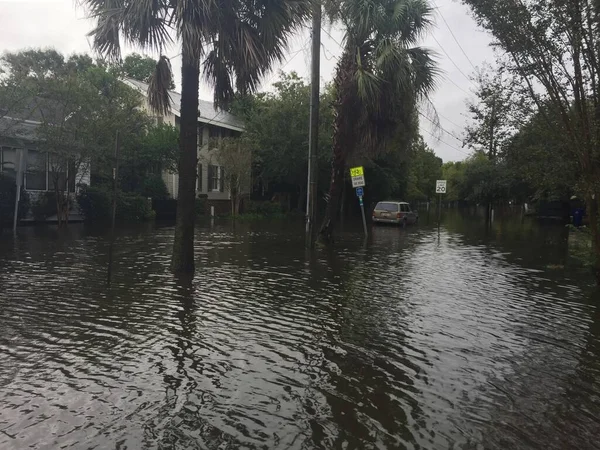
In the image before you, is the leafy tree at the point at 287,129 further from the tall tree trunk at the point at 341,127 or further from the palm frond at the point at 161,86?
the palm frond at the point at 161,86

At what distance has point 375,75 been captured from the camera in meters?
17.3

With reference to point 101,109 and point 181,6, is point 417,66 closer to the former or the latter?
point 181,6

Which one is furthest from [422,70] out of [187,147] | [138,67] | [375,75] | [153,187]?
[138,67]

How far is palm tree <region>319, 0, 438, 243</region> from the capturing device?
17.0 m

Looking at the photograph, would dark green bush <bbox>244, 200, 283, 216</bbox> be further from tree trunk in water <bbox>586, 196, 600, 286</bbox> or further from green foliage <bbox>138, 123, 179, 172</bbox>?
tree trunk in water <bbox>586, 196, 600, 286</bbox>

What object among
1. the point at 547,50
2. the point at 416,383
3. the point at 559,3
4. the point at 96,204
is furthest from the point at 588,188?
the point at 96,204

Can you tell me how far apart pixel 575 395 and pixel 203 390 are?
3398 millimetres

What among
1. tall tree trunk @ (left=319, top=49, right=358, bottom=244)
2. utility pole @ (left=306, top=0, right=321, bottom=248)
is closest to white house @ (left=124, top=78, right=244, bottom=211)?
tall tree trunk @ (left=319, top=49, right=358, bottom=244)

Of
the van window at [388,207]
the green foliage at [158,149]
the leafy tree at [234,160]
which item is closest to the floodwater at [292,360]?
the green foliage at [158,149]

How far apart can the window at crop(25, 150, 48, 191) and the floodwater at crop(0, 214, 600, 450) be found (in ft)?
36.0

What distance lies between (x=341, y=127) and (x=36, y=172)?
12.9 meters

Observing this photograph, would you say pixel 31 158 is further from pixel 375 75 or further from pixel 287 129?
pixel 287 129

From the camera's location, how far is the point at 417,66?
58.9 feet

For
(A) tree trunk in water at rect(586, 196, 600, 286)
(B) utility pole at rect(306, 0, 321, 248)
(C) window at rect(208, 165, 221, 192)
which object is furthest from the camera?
(C) window at rect(208, 165, 221, 192)
